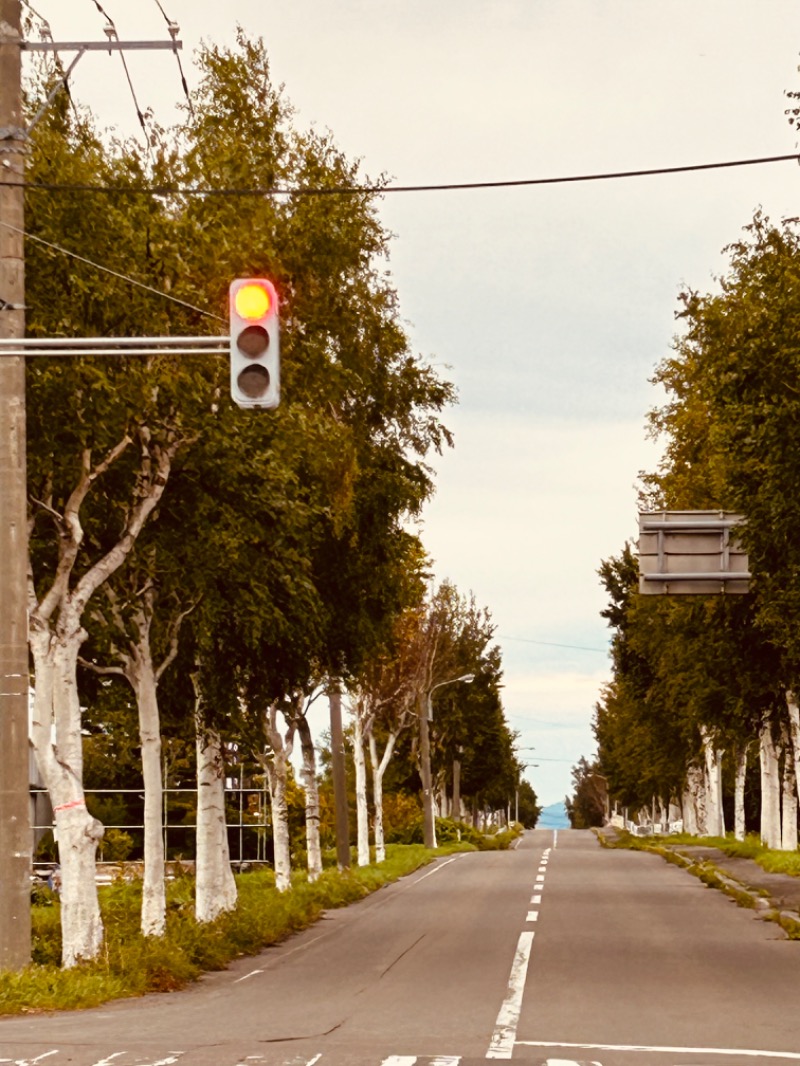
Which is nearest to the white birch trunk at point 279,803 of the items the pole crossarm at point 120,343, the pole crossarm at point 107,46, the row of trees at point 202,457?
the row of trees at point 202,457

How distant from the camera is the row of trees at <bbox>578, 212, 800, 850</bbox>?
878 inches

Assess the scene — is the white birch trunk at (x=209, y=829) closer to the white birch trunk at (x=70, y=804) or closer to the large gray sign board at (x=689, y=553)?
the white birch trunk at (x=70, y=804)

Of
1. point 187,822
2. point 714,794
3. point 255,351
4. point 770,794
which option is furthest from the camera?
point 187,822

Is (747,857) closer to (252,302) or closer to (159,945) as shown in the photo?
(159,945)

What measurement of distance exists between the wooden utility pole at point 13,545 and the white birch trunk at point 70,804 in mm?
1709

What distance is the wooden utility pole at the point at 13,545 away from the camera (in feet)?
51.1

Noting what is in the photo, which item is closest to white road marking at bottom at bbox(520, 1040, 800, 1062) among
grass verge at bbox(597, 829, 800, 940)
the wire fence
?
grass verge at bbox(597, 829, 800, 940)

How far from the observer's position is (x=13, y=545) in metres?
16.0

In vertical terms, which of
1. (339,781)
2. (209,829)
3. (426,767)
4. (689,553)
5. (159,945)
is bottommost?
(159,945)

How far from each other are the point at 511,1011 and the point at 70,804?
5634mm

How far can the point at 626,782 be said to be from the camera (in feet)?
362

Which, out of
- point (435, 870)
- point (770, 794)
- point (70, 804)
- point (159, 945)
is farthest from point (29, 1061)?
point (770, 794)

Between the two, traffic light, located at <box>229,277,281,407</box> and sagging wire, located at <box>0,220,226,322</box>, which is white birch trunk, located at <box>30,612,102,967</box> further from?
traffic light, located at <box>229,277,281,407</box>

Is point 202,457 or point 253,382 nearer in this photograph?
point 253,382
